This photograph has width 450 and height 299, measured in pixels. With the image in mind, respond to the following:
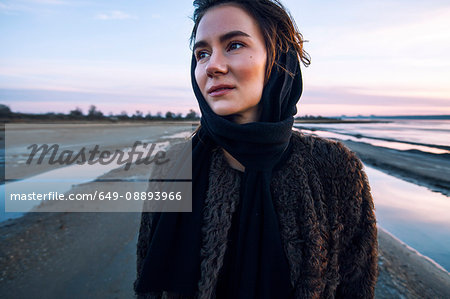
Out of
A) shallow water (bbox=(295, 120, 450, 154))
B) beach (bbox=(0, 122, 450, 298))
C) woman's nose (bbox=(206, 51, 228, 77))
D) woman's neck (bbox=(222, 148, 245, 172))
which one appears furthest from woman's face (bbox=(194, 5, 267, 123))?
shallow water (bbox=(295, 120, 450, 154))

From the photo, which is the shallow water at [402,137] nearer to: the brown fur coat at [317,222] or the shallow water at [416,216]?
the shallow water at [416,216]

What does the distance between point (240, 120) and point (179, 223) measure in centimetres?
69

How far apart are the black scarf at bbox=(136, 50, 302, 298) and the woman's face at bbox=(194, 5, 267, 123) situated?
81mm

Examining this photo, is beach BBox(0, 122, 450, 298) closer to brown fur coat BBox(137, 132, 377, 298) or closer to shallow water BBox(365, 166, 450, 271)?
shallow water BBox(365, 166, 450, 271)

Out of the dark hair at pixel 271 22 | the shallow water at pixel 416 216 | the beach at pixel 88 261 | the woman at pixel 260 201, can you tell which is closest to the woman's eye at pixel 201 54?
the woman at pixel 260 201

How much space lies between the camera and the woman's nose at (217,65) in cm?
108

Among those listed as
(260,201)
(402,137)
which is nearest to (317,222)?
(260,201)

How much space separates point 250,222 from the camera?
117cm

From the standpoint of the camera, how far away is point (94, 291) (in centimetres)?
268

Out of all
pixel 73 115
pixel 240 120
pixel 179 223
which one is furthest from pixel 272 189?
pixel 73 115

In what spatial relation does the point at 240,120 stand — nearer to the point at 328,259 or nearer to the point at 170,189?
the point at 170,189

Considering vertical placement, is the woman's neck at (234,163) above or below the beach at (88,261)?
above

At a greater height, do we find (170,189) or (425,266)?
(170,189)

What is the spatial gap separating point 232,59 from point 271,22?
0.34 meters
